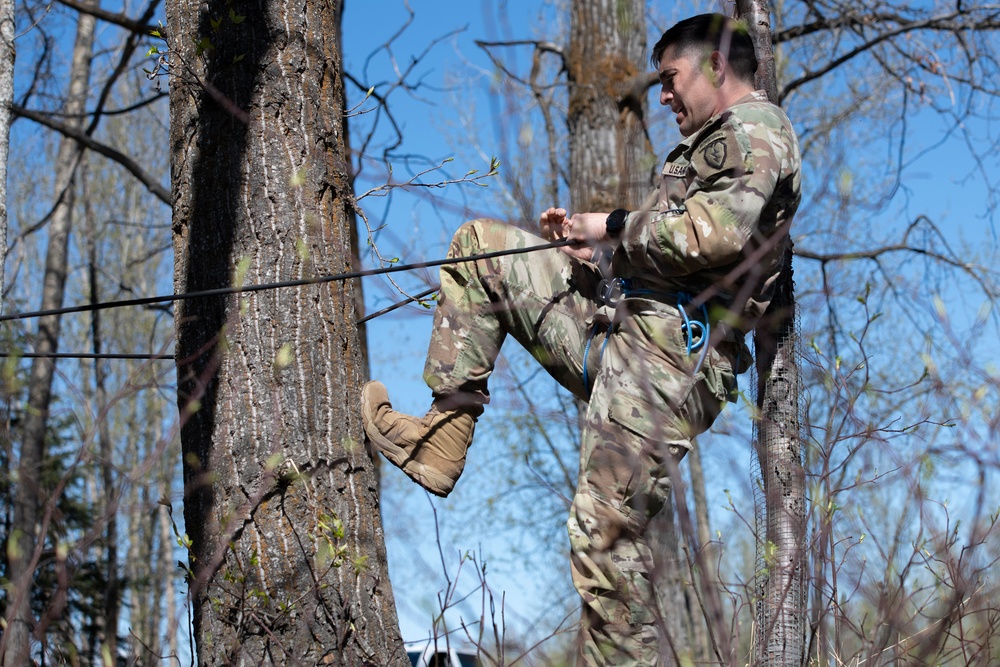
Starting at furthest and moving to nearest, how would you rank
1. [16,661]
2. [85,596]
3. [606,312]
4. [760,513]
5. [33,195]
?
[33,195]
[85,596]
[760,513]
[606,312]
[16,661]

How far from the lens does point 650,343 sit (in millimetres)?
2590

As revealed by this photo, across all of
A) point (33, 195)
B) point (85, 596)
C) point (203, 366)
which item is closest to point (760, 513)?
point (203, 366)

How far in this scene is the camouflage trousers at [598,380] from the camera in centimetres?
243

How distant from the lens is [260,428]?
264cm

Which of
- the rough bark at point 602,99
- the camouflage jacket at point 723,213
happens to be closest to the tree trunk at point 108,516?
the camouflage jacket at point 723,213

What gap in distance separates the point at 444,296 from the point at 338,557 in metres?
0.85

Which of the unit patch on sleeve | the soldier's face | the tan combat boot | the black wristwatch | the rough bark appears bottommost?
the tan combat boot

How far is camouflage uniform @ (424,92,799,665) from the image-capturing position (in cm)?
244

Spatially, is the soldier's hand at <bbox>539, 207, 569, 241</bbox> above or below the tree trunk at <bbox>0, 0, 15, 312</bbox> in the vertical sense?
below

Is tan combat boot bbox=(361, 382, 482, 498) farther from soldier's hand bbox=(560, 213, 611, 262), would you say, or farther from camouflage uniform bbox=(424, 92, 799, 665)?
soldier's hand bbox=(560, 213, 611, 262)

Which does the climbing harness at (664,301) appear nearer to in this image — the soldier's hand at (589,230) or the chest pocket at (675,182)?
the soldier's hand at (589,230)

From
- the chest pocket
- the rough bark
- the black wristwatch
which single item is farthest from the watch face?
the rough bark

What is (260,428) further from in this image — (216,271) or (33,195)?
(33,195)

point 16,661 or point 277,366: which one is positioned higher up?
point 277,366
